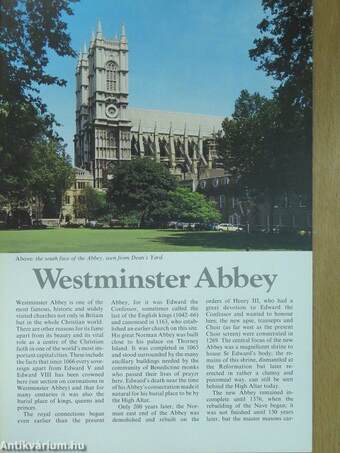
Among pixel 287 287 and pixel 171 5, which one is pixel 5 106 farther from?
pixel 287 287

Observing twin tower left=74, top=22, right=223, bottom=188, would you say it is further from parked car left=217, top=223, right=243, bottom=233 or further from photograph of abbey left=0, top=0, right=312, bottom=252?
parked car left=217, top=223, right=243, bottom=233

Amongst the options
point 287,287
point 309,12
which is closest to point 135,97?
point 309,12

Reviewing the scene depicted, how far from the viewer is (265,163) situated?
5.99ft

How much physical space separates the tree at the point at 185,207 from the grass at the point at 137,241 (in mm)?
63

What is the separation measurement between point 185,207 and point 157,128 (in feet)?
0.87

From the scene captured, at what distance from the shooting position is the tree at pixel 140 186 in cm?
181

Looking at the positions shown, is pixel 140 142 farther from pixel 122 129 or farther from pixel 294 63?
pixel 294 63

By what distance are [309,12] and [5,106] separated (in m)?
0.97

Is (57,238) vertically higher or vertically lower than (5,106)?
lower

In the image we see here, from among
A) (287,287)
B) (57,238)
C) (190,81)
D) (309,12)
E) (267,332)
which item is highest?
(309,12)

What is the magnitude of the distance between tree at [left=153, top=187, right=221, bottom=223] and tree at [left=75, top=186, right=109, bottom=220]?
17 centimetres

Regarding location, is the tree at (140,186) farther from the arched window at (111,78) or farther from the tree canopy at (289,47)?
the tree canopy at (289,47)

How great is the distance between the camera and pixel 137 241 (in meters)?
1.74

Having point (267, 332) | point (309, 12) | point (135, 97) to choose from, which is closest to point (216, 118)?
point (135, 97)
